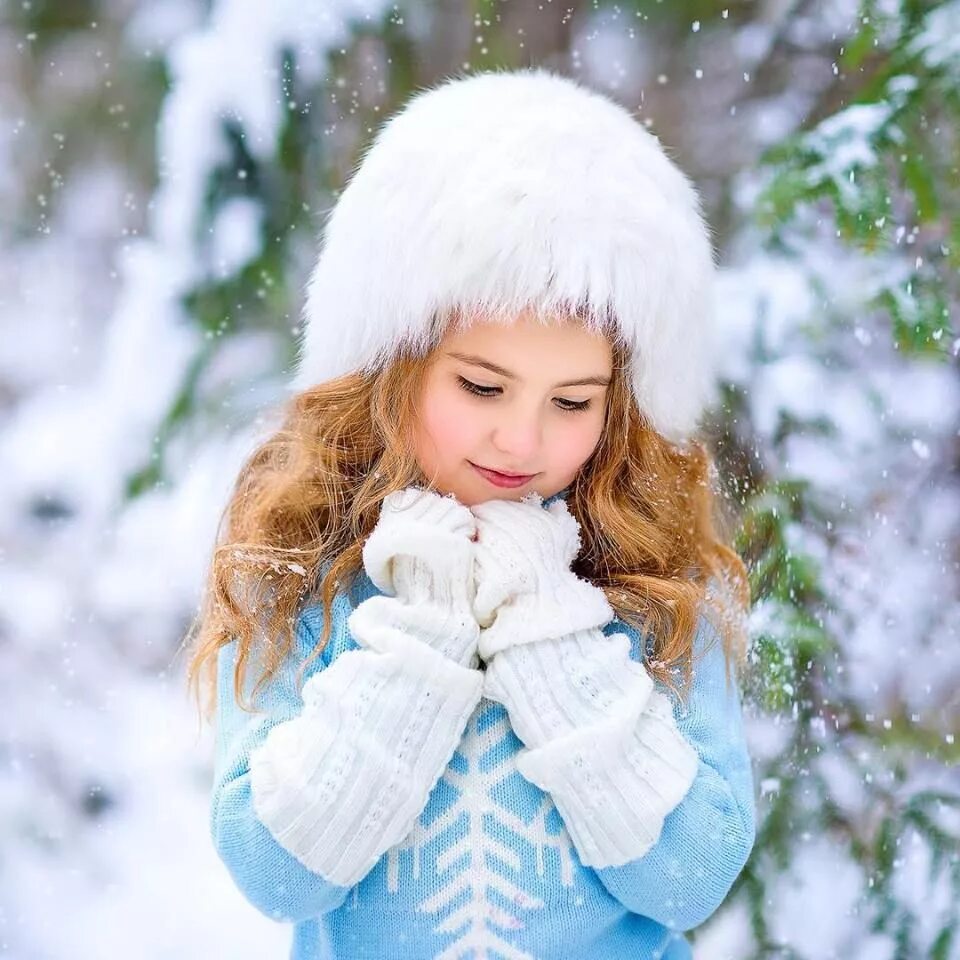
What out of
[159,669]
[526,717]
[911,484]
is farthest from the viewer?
[159,669]

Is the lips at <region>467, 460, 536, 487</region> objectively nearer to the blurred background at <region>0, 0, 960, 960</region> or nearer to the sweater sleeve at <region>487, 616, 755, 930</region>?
the sweater sleeve at <region>487, 616, 755, 930</region>

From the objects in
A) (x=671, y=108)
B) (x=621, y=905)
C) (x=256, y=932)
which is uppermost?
(x=671, y=108)

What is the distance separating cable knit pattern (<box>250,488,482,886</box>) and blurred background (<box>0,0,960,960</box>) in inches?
25.3

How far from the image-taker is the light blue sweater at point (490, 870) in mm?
1035

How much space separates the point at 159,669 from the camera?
1.73m

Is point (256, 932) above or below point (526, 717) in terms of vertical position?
below

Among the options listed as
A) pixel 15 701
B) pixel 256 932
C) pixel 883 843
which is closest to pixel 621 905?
pixel 883 843

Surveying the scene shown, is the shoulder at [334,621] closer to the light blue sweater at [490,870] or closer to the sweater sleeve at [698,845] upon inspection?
the light blue sweater at [490,870]

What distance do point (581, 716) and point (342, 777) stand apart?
0.70ft

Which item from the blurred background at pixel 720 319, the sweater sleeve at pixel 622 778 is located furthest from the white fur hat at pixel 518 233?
the blurred background at pixel 720 319

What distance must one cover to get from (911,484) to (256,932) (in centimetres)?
114

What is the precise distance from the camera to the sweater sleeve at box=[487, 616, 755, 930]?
1019 mm

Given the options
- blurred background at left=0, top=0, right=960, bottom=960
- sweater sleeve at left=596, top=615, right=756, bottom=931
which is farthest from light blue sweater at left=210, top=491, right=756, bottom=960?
blurred background at left=0, top=0, right=960, bottom=960

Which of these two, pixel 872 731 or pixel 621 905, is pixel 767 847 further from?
pixel 621 905
